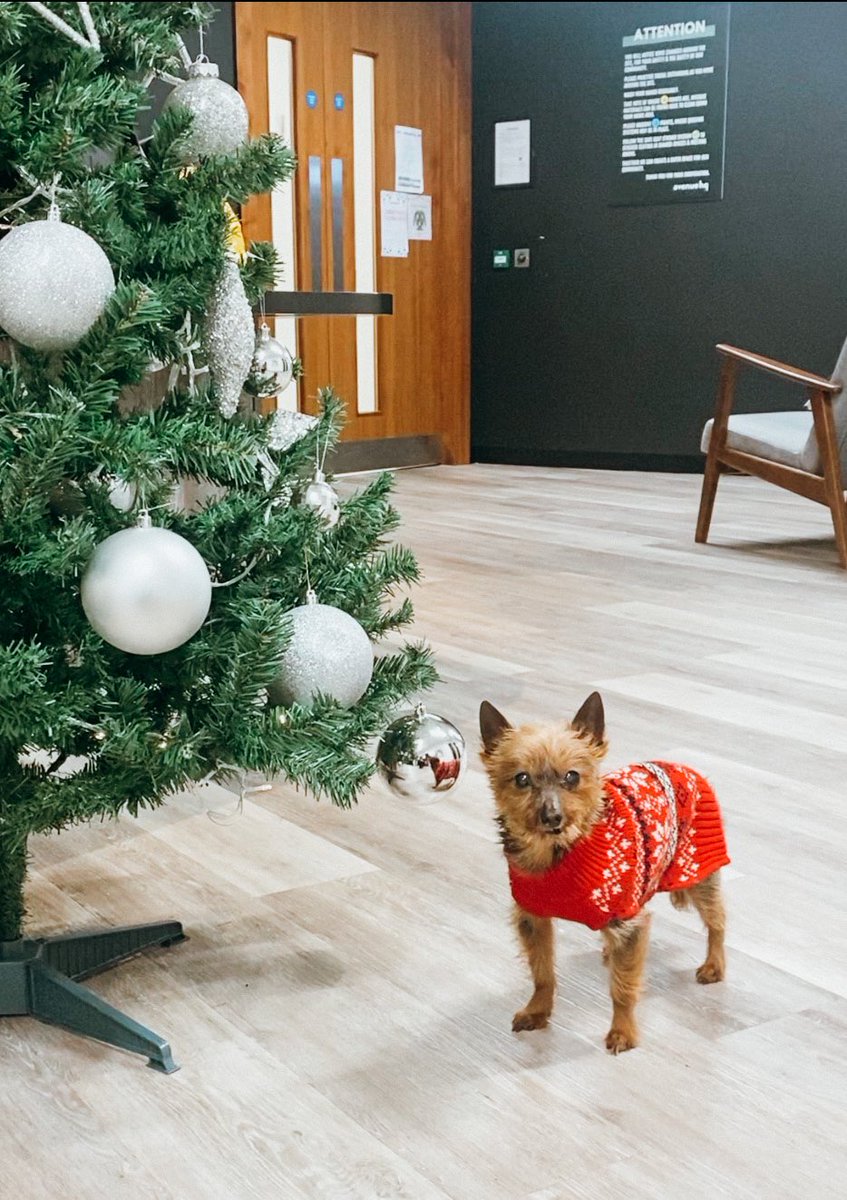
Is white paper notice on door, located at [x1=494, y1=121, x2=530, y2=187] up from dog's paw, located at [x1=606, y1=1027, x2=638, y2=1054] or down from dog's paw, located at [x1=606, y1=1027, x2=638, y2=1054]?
up

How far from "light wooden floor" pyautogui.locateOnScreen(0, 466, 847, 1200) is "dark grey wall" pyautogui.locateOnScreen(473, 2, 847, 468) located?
13.1 ft

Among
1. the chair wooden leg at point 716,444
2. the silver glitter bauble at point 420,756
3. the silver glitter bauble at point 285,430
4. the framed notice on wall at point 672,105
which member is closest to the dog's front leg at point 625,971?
the silver glitter bauble at point 420,756

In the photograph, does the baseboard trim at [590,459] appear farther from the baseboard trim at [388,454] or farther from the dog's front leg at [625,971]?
the dog's front leg at [625,971]

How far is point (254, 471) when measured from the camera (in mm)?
1312

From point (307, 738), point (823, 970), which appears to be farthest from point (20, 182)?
point (823, 970)

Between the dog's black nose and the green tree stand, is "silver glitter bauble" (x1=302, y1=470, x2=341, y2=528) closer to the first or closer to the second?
the dog's black nose

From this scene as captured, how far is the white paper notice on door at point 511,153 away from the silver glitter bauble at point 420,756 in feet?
18.8

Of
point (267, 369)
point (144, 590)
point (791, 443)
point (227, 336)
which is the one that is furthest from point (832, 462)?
point (144, 590)

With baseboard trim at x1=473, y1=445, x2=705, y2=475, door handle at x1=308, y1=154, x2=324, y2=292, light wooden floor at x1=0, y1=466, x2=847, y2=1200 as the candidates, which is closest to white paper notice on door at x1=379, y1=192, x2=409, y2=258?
door handle at x1=308, y1=154, x2=324, y2=292

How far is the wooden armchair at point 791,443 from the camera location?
391 centimetres

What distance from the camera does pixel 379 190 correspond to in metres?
6.35

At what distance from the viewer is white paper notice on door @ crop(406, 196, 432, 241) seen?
259 inches

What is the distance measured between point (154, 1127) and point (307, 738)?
1.22ft

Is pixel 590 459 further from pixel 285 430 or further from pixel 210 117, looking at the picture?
pixel 210 117
